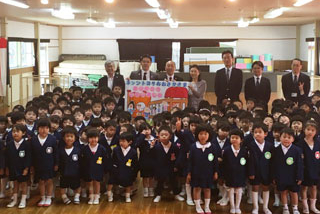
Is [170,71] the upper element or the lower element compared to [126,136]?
upper

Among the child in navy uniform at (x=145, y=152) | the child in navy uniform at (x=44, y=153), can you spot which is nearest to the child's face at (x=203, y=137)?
the child in navy uniform at (x=145, y=152)

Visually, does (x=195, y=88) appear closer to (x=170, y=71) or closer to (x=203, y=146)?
(x=170, y=71)

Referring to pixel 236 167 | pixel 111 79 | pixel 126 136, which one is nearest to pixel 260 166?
pixel 236 167

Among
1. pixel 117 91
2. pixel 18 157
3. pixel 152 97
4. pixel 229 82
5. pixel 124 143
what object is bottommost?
pixel 18 157

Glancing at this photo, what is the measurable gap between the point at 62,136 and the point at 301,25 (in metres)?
18.1

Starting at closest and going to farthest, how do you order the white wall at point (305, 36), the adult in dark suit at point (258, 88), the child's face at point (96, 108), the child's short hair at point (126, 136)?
the child's short hair at point (126, 136) < the child's face at point (96, 108) < the adult in dark suit at point (258, 88) < the white wall at point (305, 36)

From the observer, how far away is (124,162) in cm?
554

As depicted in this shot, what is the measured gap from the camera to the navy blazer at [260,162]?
5160 mm

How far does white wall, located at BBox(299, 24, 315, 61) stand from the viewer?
19.2m

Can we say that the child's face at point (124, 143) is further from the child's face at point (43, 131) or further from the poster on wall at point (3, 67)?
the poster on wall at point (3, 67)

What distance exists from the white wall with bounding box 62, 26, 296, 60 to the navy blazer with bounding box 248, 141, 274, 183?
56.5 ft

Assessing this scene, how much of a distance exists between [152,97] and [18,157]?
3.09m

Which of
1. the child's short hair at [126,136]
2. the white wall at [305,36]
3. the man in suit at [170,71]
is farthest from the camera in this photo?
the white wall at [305,36]

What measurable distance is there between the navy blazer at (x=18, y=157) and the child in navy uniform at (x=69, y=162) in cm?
42
